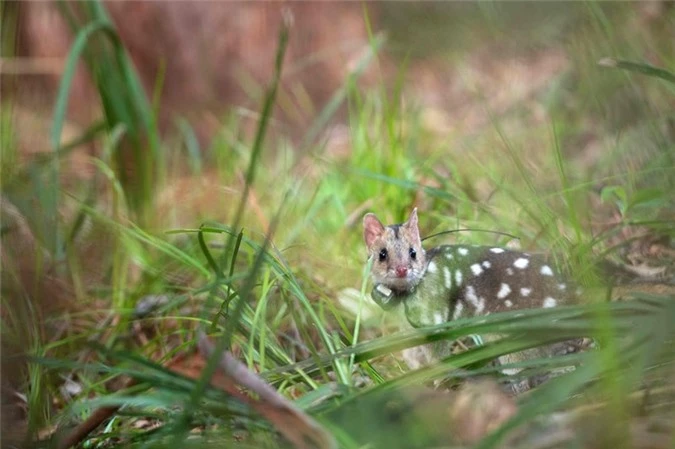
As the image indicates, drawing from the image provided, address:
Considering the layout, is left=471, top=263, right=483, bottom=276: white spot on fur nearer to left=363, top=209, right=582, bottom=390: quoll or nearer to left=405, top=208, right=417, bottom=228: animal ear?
left=363, top=209, right=582, bottom=390: quoll

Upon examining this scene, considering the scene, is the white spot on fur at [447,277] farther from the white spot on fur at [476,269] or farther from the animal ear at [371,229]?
the animal ear at [371,229]

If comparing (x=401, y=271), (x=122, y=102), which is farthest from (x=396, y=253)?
(x=122, y=102)

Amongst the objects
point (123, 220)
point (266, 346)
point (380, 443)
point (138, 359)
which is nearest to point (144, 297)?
point (123, 220)

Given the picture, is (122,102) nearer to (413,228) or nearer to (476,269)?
(413,228)

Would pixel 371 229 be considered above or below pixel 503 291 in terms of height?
above

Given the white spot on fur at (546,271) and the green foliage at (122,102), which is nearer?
the white spot on fur at (546,271)

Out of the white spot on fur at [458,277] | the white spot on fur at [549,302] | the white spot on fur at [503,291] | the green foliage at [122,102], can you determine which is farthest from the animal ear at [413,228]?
the green foliage at [122,102]

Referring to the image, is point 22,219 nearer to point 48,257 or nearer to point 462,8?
point 48,257
